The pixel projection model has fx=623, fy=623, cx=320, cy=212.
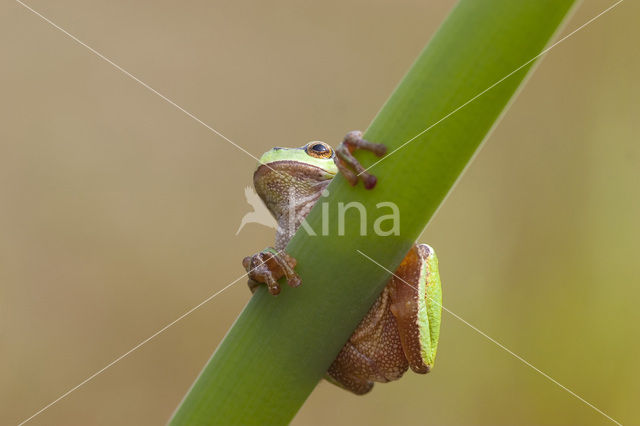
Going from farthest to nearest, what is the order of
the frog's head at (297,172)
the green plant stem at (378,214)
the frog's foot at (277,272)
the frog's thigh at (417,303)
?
the frog's head at (297,172)
the frog's thigh at (417,303)
the frog's foot at (277,272)
the green plant stem at (378,214)

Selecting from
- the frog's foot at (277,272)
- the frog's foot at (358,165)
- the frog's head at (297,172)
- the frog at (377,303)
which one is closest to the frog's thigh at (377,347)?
the frog at (377,303)

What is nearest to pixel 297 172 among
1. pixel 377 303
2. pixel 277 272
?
pixel 377 303

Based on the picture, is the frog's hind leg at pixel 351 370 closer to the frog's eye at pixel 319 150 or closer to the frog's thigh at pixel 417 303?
the frog's thigh at pixel 417 303

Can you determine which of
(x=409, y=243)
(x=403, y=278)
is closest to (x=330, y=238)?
(x=409, y=243)

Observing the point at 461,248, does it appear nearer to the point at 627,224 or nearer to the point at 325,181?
the point at 627,224

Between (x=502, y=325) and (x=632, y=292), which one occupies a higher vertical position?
(x=632, y=292)

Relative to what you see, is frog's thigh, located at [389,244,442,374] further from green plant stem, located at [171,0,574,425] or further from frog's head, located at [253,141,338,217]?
green plant stem, located at [171,0,574,425]
